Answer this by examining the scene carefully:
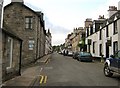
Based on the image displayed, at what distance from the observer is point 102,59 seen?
106ft

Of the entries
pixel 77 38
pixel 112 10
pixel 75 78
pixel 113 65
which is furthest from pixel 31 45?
pixel 77 38

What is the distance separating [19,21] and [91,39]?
14.0 metres

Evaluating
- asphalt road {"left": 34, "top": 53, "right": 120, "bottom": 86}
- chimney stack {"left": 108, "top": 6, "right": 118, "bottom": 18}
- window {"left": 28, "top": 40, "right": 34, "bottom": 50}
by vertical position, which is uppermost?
chimney stack {"left": 108, "top": 6, "right": 118, "bottom": 18}

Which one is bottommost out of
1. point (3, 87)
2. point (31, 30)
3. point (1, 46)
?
point (3, 87)

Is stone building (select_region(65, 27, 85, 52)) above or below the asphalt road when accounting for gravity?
above

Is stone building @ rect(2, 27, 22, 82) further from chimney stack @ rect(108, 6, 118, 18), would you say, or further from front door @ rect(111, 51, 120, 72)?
chimney stack @ rect(108, 6, 118, 18)

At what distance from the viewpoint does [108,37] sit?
31219mm

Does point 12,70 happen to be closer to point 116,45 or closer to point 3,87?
point 3,87

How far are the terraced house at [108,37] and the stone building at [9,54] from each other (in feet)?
46.2

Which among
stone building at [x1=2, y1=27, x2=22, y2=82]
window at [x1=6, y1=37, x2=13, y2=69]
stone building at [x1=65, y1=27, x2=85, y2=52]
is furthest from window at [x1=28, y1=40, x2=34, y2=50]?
stone building at [x1=65, y1=27, x2=85, y2=52]

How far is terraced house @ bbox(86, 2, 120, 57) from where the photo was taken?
27906mm

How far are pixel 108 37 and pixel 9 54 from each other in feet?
63.3

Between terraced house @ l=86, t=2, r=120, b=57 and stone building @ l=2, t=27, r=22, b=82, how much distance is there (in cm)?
1409

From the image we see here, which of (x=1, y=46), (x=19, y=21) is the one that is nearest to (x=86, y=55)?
(x=19, y=21)
